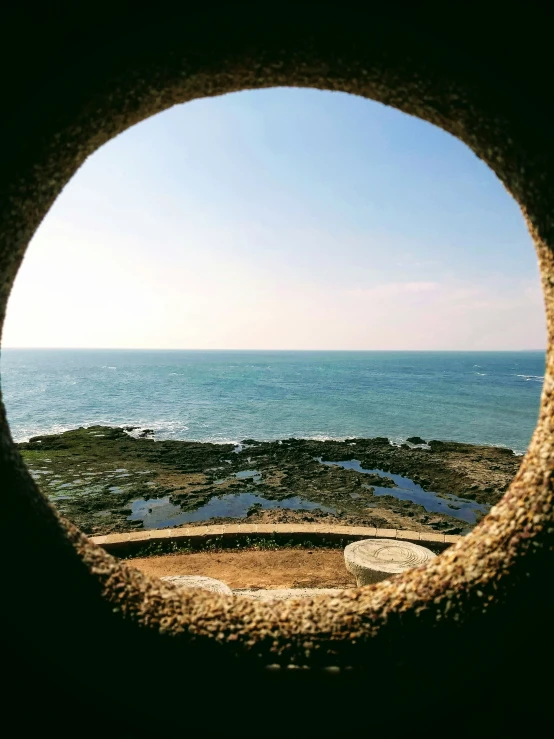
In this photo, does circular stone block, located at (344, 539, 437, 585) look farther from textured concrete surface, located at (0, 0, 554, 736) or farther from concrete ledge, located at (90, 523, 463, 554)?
textured concrete surface, located at (0, 0, 554, 736)

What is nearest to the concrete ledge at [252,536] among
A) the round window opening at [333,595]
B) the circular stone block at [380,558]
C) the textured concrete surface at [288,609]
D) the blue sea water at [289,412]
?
the circular stone block at [380,558]

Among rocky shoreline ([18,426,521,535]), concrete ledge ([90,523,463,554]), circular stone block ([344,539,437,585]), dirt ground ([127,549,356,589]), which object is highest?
circular stone block ([344,539,437,585])

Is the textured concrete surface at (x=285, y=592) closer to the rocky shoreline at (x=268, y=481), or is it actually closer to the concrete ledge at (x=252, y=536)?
the concrete ledge at (x=252, y=536)

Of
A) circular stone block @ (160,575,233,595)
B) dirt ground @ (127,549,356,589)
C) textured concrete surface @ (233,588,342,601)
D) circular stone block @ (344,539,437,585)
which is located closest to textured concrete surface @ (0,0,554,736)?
circular stone block @ (160,575,233,595)

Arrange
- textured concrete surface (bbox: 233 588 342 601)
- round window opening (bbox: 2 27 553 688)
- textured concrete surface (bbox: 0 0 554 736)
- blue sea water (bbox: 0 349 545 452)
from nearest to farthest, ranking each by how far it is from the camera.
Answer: textured concrete surface (bbox: 0 0 554 736)
round window opening (bbox: 2 27 553 688)
textured concrete surface (bbox: 233 588 342 601)
blue sea water (bbox: 0 349 545 452)

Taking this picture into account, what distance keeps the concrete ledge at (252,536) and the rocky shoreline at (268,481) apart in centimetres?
621

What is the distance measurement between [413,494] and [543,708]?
19.1m

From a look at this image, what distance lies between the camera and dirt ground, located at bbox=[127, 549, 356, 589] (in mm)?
8648

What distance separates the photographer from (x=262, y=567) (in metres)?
9.23

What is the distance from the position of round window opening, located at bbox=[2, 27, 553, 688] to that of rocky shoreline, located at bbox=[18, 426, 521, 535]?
13.6 meters

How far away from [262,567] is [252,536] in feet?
3.77

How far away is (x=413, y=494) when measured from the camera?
68.4ft

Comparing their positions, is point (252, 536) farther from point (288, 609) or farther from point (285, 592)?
point (288, 609)

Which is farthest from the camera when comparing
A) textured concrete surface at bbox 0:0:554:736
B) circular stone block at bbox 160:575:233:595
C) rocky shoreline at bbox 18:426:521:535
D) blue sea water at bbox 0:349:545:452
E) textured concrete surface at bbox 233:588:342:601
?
blue sea water at bbox 0:349:545:452
